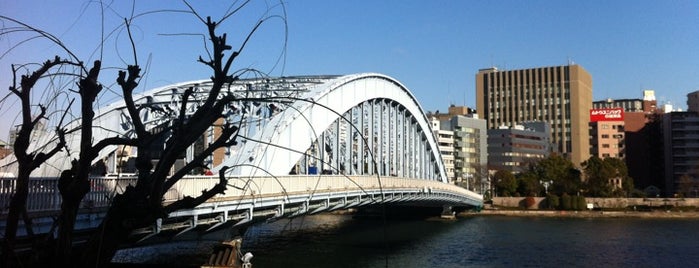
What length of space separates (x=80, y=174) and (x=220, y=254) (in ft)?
33.4

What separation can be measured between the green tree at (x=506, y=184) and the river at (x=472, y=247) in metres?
32.6

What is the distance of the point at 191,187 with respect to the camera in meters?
17.8

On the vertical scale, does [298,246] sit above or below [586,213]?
above

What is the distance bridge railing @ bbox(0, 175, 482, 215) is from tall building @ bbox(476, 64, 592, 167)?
112994 millimetres

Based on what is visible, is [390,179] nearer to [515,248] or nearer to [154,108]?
[515,248]

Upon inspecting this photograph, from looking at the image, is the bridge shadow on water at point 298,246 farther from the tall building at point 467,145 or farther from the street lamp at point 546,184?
the tall building at point 467,145

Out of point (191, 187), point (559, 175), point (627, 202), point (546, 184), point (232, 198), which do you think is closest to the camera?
point (191, 187)

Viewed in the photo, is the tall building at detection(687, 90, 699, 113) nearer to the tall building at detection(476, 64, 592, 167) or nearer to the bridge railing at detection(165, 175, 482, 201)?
the tall building at detection(476, 64, 592, 167)

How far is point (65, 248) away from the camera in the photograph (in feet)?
20.6

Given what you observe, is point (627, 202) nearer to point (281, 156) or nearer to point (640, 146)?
point (640, 146)

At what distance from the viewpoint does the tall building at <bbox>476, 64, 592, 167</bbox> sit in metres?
139

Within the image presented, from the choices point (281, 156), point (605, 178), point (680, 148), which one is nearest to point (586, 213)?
point (605, 178)

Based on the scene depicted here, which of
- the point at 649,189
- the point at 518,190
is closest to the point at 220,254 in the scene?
the point at 518,190

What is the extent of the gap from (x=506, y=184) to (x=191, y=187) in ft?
251
